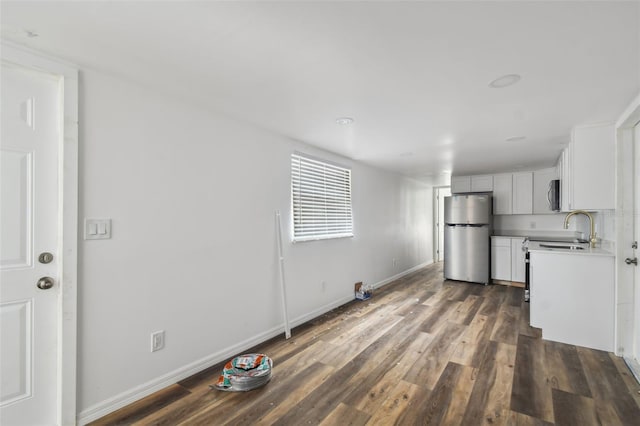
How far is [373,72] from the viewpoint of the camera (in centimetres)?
194

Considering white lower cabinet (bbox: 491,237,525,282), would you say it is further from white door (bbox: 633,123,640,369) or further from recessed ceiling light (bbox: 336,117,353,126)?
recessed ceiling light (bbox: 336,117,353,126)

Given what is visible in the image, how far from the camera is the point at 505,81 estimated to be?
205 centimetres

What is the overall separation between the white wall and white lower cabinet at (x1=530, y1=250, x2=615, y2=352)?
2607 millimetres

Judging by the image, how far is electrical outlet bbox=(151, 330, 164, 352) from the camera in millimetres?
2198

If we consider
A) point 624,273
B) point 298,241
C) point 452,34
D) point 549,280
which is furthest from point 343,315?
point 452,34

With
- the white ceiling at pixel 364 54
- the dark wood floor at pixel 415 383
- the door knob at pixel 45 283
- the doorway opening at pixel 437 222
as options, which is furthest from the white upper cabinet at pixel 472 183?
the door knob at pixel 45 283

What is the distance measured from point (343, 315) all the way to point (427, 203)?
4926mm

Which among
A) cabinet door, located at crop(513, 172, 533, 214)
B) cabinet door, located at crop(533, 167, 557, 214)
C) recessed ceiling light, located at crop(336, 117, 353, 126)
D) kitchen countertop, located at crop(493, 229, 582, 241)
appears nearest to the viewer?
recessed ceiling light, located at crop(336, 117, 353, 126)

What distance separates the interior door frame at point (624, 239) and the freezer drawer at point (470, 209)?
2791 mm

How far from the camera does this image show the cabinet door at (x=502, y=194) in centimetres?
576

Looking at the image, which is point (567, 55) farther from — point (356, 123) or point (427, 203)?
point (427, 203)

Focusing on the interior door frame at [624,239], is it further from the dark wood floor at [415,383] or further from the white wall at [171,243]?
the white wall at [171,243]

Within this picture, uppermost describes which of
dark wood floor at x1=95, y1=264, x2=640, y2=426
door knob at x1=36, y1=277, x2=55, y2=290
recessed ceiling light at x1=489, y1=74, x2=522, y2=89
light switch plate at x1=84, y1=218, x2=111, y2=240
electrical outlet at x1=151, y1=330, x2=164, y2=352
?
recessed ceiling light at x1=489, y1=74, x2=522, y2=89

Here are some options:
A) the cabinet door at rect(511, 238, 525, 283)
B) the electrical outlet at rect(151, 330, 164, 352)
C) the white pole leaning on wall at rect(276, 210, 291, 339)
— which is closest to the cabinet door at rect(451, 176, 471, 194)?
the cabinet door at rect(511, 238, 525, 283)
